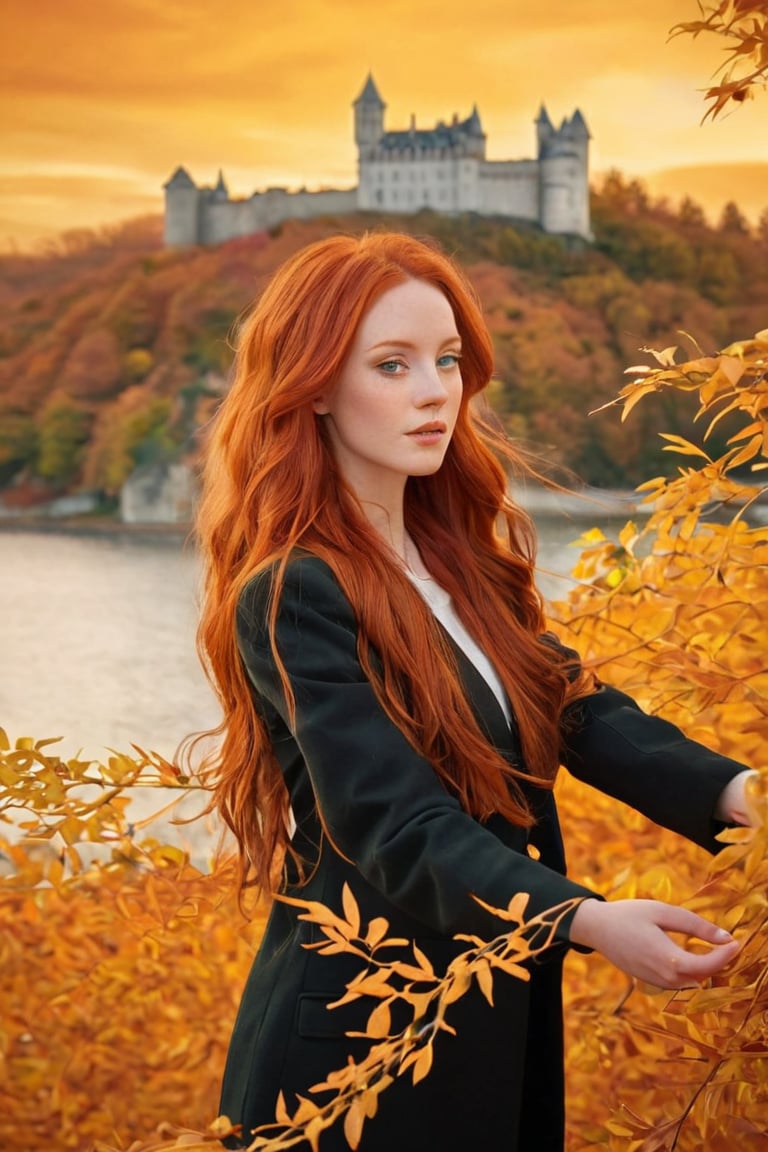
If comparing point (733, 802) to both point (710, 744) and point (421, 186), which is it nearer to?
point (710, 744)

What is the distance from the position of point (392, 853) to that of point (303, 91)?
12.2ft

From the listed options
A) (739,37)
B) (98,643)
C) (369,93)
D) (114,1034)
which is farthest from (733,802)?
(369,93)

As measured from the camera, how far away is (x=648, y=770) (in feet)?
3.44

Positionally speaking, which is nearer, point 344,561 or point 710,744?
point 344,561

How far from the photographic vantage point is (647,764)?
1.05m

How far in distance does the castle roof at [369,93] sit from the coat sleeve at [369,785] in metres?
3.37

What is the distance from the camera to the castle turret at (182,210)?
421 cm

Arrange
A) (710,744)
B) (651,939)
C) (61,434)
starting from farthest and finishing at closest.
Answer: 1. (61,434)
2. (710,744)
3. (651,939)

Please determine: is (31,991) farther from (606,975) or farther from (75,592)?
(75,592)

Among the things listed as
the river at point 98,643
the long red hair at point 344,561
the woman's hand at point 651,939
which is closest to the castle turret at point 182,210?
the river at point 98,643

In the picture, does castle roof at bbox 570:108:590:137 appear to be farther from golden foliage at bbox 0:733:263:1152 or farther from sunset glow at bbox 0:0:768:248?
golden foliage at bbox 0:733:263:1152

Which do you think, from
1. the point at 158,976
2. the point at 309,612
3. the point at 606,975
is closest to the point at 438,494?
the point at 309,612

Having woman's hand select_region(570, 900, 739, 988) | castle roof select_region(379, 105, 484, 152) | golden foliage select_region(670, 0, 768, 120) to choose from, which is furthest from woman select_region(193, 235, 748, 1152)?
castle roof select_region(379, 105, 484, 152)

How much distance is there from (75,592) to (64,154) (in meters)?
1.37
